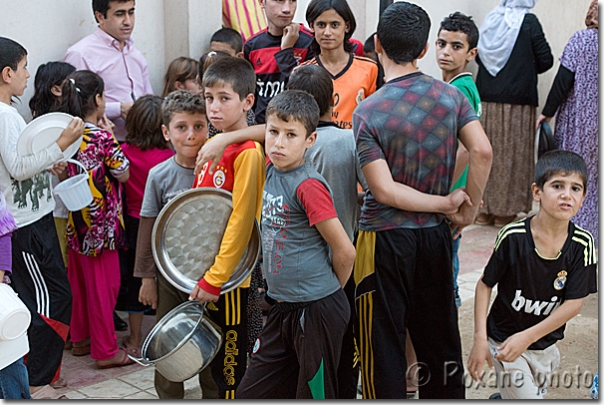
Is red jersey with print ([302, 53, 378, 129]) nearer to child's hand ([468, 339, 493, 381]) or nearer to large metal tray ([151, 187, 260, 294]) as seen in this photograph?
large metal tray ([151, 187, 260, 294])

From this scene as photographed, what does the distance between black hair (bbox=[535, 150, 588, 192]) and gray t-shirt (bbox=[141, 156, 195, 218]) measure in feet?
5.36

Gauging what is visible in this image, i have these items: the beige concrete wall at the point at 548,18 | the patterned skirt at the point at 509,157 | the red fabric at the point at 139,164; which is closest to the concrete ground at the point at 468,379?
the red fabric at the point at 139,164

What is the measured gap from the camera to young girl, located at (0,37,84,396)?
357cm

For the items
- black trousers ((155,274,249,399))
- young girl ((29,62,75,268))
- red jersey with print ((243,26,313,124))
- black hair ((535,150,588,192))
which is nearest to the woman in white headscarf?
red jersey with print ((243,26,313,124))

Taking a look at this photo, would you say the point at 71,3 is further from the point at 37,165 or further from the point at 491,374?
the point at 491,374

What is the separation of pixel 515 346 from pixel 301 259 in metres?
1.01

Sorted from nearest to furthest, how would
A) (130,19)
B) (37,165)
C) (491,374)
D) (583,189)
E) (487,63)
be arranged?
(583,189)
(37,165)
(491,374)
(130,19)
(487,63)

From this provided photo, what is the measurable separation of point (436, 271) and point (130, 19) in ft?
9.01

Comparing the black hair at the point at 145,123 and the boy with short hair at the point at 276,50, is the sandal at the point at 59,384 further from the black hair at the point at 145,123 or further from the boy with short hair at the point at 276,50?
the boy with short hair at the point at 276,50

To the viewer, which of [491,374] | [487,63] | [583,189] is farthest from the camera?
[487,63]

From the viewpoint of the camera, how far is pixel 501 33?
7.30 meters

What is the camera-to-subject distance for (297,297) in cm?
299

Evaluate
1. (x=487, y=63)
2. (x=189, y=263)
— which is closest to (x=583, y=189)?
(x=189, y=263)

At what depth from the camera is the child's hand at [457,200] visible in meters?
3.06
